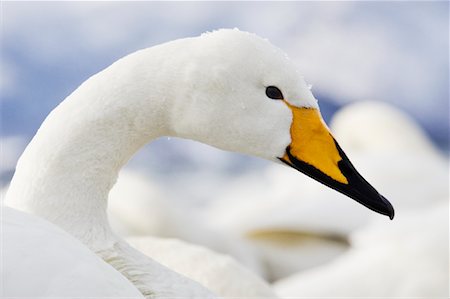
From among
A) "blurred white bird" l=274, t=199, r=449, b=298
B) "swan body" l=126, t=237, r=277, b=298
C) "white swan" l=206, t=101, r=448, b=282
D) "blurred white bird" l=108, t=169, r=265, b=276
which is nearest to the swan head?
"swan body" l=126, t=237, r=277, b=298

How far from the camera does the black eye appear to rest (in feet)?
6.27

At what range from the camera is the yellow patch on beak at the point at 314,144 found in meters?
1.95

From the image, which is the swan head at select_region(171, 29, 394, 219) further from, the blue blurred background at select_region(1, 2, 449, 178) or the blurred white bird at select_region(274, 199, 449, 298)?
the blue blurred background at select_region(1, 2, 449, 178)

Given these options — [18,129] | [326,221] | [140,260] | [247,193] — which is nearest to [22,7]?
[18,129]

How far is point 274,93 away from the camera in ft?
6.29

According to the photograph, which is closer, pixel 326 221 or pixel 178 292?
pixel 178 292

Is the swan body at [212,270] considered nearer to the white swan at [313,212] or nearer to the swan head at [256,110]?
the swan head at [256,110]

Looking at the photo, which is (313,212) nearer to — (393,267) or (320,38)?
(393,267)

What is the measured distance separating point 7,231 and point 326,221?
3380mm

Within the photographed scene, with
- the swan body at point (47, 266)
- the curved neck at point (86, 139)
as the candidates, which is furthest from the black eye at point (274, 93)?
the swan body at point (47, 266)

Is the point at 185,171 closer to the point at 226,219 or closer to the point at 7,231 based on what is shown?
the point at 226,219

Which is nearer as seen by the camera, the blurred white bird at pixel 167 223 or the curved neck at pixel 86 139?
the curved neck at pixel 86 139

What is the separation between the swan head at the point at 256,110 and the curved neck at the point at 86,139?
0.06 meters

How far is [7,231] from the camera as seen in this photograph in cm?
164
